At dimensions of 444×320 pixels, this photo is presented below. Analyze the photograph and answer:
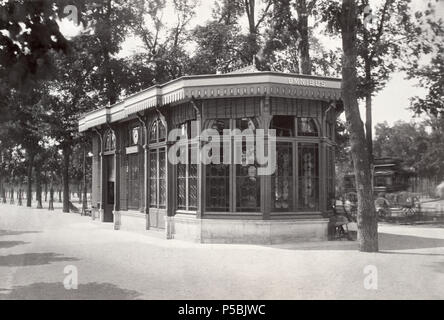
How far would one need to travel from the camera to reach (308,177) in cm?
1497

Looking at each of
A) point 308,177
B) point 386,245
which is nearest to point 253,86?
point 308,177

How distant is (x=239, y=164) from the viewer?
568 inches

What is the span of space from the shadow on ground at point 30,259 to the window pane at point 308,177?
6756mm

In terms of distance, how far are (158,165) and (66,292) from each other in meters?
9.78

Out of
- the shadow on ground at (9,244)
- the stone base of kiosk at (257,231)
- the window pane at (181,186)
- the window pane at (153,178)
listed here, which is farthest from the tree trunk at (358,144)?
the shadow on ground at (9,244)

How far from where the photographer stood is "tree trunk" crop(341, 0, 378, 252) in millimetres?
12070

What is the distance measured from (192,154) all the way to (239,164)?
5.53ft

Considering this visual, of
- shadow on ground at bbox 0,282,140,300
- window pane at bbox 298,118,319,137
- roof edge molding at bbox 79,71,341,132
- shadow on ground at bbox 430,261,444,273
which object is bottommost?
shadow on ground at bbox 430,261,444,273

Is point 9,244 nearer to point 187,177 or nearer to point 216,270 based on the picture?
point 187,177

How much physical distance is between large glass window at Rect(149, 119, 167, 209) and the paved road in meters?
2.46

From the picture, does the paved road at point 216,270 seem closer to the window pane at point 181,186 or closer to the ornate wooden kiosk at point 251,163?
the ornate wooden kiosk at point 251,163

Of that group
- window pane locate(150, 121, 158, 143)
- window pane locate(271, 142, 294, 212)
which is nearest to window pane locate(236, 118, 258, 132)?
Answer: window pane locate(271, 142, 294, 212)

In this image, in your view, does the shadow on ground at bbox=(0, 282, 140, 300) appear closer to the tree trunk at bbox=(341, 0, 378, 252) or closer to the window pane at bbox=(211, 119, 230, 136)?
the tree trunk at bbox=(341, 0, 378, 252)
